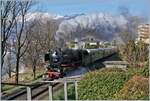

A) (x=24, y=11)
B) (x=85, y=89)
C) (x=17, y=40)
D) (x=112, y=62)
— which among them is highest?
(x=24, y=11)

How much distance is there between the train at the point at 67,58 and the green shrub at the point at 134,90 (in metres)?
0.34

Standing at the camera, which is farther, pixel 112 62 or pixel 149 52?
pixel 112 62

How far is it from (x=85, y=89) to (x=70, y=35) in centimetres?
59

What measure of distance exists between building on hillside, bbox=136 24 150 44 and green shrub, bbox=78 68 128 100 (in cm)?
56

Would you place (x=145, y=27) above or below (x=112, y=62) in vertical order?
above

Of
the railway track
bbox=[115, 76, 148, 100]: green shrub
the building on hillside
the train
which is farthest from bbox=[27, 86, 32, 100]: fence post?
the building on hillside

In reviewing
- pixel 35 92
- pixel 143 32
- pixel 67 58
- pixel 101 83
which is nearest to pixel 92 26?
pixel 67 58

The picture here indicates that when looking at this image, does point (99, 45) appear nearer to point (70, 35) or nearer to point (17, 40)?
point (70, 35)

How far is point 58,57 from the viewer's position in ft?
10.1

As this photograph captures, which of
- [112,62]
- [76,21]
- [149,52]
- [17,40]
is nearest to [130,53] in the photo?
[112,62]

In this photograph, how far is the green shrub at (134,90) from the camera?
9.96 feet

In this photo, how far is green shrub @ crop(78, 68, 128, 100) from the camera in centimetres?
332

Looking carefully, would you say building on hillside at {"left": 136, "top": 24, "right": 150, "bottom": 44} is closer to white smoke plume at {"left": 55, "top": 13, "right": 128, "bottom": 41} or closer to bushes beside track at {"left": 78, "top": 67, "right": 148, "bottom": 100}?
white smoke plume at {"left": 55, "top": 13, "right": 128, "bottom": 41}

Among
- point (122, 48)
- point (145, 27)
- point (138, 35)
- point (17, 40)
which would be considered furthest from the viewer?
point (17, 40)
